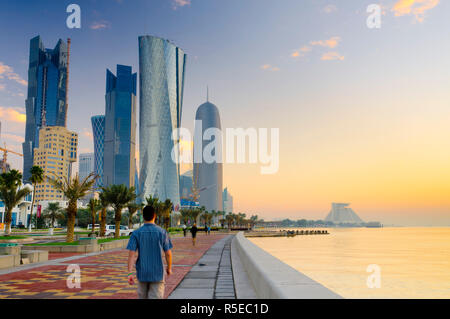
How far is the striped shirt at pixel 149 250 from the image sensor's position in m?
5.36

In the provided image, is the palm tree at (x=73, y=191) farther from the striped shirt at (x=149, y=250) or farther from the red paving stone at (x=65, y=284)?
the striped shirt at (x=149, y=250)

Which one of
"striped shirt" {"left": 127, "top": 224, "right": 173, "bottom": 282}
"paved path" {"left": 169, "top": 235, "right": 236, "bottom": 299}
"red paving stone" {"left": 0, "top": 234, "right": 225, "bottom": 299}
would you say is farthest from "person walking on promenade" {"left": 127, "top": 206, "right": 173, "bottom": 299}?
"red paving stone" {"left": 0, "top": 234, "right": 225, "bottom": 299}

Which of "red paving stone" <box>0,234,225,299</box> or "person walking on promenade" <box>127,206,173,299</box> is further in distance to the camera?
"red paving stone" <box>0,234,225,299</box>

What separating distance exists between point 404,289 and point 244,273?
80.1 feet

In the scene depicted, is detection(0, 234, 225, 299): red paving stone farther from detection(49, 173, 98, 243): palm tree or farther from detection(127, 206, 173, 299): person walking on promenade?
detection(49, 173, 98, 243): palm tree

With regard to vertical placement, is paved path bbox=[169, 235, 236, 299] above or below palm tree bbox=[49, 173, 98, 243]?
below

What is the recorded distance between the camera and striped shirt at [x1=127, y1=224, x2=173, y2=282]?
5355mm

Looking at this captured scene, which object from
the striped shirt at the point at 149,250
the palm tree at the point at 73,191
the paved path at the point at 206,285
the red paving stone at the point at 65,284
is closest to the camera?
the striped shirt at the point at 149,250

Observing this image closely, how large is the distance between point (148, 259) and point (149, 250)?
125mm

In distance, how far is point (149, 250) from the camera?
5.42m

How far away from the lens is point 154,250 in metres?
5.43

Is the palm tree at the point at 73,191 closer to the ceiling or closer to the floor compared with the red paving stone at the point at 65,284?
closer to the ceiling

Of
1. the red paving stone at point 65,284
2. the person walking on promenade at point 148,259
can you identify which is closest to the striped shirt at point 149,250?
the person walking on promenade at point 148,259
